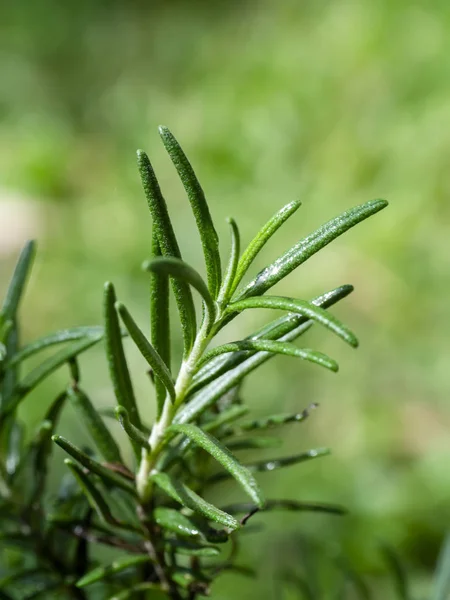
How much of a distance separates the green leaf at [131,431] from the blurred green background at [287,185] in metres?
0.65

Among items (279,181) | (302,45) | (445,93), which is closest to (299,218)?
(279,181)

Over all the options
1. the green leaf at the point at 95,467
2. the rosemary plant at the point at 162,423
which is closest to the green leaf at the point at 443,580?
the rosemary plant at the point at 162,423

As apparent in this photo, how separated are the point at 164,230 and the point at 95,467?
14 cm

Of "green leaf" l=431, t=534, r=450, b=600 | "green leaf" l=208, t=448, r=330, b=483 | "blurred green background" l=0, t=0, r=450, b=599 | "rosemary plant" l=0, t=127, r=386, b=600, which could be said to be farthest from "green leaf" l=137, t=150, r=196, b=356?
"blurred green background" l=0, t=0, r=450, b=599

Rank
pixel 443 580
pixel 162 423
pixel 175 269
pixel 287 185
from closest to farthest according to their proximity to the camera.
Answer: pixel 175 269, pixel 162 423, pixel 443 580, pixel 287 185

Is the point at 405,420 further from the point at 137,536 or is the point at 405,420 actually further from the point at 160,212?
the point at 160,212

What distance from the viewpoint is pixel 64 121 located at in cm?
321

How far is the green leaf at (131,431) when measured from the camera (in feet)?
1.11

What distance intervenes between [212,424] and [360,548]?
969 millimetres

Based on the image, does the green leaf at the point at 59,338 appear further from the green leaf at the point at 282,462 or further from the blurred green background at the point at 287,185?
the blurred green background at the point at 287,185

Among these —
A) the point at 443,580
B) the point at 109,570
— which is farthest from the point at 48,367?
the point at 443,580

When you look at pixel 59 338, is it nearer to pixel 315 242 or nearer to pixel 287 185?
pixel 315 242

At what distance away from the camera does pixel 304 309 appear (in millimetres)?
315

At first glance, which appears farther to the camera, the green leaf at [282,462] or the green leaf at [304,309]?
the green leaf at [282,462]
